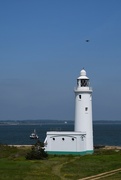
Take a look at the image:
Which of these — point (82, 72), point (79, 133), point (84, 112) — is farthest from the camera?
point (82, 72)

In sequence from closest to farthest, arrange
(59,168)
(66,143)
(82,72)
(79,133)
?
(59,168), (79,133), (66,143), (82,72)

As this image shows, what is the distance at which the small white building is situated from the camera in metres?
45.6

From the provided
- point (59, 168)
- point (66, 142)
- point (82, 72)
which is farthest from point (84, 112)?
point (59, 168)

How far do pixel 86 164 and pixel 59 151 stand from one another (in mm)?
11214

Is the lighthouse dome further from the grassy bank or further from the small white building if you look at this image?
the grassy bank

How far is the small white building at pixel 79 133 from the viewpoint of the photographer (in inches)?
1796

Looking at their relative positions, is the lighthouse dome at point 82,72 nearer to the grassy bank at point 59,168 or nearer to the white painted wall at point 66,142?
the white painted wall at point 66,142

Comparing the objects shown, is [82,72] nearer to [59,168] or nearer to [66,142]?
[66,142]

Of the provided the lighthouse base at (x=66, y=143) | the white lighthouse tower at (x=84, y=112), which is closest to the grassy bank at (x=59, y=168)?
the lighthouse base at (x=66, y=143)

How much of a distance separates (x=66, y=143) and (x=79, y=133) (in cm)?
182

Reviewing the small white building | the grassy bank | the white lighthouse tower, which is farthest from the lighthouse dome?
the grassy bank

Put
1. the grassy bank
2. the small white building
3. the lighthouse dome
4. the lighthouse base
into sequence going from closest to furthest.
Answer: the grassy bank, the lighthouse base, the small white building, the lighthouse dome

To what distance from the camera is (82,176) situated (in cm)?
2909

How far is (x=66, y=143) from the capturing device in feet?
151
